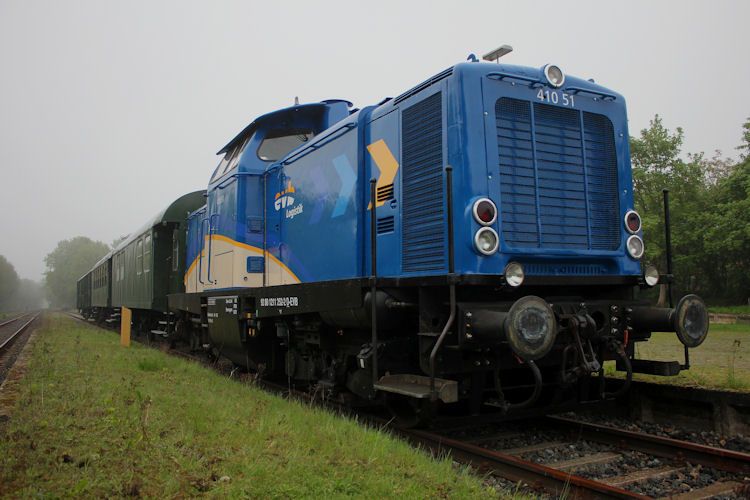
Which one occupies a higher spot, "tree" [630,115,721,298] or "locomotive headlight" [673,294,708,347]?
"tree" [630,115,721,298]

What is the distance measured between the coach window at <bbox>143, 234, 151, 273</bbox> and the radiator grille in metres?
10.4

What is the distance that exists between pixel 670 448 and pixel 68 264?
110 metres

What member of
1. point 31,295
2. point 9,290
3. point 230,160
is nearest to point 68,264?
point 9,290

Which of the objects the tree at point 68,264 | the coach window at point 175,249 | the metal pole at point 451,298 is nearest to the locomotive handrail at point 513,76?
the metal pole at point 451,298

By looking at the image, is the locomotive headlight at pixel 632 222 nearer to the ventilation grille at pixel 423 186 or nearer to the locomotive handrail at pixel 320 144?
the ventilation grille at pixel 423 186

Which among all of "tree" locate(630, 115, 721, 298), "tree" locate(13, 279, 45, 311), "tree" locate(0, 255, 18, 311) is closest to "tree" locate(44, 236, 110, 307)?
"tree" locate(0, 255, 18, 311)

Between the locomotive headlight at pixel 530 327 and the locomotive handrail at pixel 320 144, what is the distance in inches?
112

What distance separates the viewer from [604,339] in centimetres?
470

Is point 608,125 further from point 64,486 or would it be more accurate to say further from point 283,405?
point 64,486

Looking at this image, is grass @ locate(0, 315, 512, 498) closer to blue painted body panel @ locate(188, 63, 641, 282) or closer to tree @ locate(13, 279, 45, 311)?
blue painted body panel @ locate(188, 63, 641, 282)

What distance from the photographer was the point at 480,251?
4.32 meters

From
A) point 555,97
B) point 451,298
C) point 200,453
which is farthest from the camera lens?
point 555,97

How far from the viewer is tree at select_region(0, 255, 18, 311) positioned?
86000mm

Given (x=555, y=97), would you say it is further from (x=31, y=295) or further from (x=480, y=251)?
(x=31, y=295)
